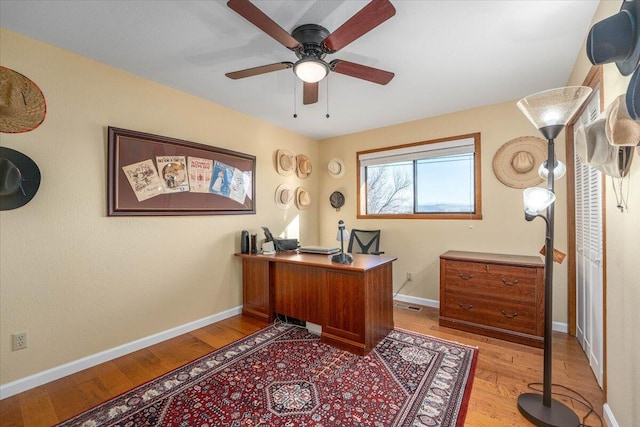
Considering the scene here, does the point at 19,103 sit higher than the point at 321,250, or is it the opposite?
the point at 19,103

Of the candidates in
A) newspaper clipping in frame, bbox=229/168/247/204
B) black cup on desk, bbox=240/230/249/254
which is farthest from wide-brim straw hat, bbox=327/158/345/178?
black cup on desk, bbox=240/230/249/254

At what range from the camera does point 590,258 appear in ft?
A: 7.24

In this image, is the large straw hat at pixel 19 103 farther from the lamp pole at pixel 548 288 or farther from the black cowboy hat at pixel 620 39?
the lamp pole at pixel 548 288

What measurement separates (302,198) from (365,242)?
46.4 inches

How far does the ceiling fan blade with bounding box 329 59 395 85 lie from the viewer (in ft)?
6.25

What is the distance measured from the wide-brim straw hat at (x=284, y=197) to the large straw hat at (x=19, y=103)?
7.90ft

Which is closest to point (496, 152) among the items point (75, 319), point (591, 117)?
point (591, 117)

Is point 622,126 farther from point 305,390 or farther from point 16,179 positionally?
point 16,179

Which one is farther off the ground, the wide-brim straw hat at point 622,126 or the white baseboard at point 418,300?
the wide-brim straw hat at point 622,126

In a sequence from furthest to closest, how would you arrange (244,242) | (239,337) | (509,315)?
1. (244,242)
2. (239,337)
3. (509,315)

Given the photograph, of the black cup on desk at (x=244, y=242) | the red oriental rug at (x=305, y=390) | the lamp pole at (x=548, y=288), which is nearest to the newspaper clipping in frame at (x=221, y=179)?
the black cup on desk at (x=244, y=242)

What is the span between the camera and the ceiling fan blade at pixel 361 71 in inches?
75.1

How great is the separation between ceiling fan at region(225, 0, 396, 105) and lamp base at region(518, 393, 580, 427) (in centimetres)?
231

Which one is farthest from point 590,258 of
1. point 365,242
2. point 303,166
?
point 303,166
